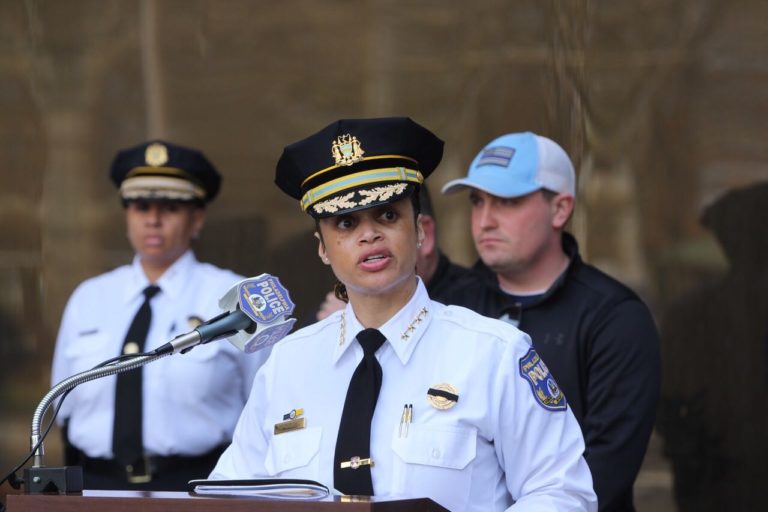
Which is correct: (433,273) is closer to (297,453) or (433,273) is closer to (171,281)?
(171,281)

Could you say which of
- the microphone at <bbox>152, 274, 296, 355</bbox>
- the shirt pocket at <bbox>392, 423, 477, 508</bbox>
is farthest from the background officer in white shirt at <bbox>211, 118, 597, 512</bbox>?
the microphone at <bbox>152, 274, 296, 355</bbox>

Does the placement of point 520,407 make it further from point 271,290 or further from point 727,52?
point 727,52

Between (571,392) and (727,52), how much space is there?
6.35 ft

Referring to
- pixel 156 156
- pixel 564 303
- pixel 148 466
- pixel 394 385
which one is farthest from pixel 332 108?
pixel 394 385

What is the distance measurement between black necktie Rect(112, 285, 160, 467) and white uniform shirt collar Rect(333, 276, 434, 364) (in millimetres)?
1598

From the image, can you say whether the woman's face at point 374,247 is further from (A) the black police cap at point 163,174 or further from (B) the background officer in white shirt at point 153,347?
(A) the black police cap at point 163,174

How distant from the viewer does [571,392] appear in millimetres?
3650

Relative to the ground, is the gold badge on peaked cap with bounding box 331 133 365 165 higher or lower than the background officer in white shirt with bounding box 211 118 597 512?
higher

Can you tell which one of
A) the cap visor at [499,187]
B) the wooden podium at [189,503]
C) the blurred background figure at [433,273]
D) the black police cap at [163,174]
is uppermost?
the black police cap at [163,174]

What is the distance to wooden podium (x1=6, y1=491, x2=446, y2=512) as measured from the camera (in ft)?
6.95

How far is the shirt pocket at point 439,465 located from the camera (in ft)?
8.35

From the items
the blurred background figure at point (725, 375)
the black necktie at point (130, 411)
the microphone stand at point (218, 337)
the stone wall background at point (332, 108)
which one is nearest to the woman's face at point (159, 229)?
the black necktie at point (130, 411)

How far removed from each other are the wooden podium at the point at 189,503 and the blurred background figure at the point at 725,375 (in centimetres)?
282

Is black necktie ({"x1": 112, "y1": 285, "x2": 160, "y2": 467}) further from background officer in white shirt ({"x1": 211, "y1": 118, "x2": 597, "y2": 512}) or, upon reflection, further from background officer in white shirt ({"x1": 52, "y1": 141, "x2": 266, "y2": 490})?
background officer in white shirt ({"x1": 211, "y1": 118, "x2": 597, "y2": 512})
